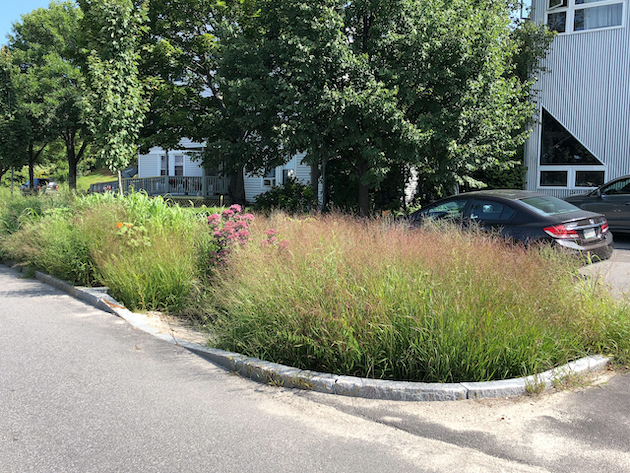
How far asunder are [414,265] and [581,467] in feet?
8.08

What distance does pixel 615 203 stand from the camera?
12.8 m

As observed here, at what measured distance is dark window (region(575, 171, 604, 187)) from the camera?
55.7 ft

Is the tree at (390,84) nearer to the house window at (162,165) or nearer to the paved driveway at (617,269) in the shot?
the paved driveway at (617,269)

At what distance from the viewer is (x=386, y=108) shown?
36.0 feet

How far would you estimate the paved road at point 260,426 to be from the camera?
3.27 m

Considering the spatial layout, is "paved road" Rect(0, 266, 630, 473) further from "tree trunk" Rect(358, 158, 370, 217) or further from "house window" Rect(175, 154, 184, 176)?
"house window" Rect(175, 154, 184, 176)

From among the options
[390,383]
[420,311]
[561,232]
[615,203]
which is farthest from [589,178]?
[390,383]

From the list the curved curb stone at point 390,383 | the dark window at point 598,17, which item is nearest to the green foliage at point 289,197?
the dark window at point 598,17

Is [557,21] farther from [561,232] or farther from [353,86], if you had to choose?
[561,232]


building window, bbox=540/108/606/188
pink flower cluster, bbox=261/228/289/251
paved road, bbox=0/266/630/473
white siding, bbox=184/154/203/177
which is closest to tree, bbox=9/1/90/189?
white siding, bbox=184/154/203/177

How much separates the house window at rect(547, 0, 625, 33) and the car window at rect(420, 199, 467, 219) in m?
12.1

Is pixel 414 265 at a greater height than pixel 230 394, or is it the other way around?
pixel 414 265

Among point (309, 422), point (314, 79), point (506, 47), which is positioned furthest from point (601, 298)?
point (506, 47)

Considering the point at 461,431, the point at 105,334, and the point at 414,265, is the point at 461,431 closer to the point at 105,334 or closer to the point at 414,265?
the point at 414,265
